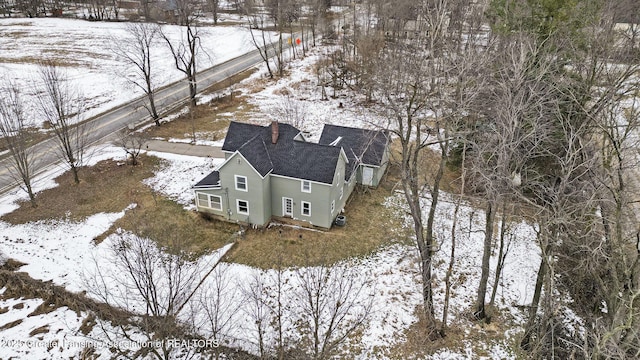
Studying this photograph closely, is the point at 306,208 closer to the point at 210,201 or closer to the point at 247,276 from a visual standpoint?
the point at 247,276

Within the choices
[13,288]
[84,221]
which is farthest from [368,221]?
Answer: [13,288]

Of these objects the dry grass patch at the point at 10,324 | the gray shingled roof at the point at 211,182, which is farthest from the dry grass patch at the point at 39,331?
the gray shingled roof at the point at 211,182

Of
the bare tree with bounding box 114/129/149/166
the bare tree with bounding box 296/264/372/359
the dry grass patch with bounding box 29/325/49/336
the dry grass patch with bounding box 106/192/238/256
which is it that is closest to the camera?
the bare tree with bounding box 296/264/372/359

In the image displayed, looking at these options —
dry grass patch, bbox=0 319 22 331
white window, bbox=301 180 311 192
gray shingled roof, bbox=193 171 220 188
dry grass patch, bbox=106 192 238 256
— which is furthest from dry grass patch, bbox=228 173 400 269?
dry grass patch, bbox=0 319 22 331

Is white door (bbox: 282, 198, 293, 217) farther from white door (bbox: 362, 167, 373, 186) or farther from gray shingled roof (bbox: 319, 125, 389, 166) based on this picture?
white door (bbox: 362, 167, 373, 186)

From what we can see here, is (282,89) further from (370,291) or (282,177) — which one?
(370,291)
